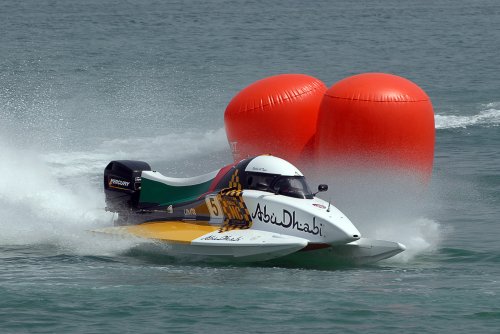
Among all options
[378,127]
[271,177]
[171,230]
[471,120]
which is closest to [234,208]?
[271,177]

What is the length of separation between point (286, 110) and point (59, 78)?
57.1 ft

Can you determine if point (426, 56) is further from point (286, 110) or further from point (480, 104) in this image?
point (286, 110)

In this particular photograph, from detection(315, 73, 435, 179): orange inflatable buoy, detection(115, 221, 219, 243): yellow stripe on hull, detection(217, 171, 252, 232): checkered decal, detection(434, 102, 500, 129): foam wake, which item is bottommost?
detection(115, 221, 219, 243): yellow stripe on hull

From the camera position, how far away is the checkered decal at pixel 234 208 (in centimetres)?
1483

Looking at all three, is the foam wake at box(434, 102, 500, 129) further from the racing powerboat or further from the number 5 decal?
the number 5 decal

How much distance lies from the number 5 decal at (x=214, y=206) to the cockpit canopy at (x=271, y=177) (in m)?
0.28

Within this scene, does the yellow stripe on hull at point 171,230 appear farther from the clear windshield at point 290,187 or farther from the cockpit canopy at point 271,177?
the clear windshield at point 290,187

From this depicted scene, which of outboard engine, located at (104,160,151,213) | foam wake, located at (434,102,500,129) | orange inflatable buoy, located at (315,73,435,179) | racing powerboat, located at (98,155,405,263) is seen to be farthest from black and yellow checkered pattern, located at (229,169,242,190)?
foam wake, located at (434,102,500,129)

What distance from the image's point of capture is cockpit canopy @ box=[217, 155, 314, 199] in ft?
48.2

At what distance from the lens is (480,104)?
96.6 ft

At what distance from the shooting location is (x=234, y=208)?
1494 centimetres

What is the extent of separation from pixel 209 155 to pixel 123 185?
7624 mm

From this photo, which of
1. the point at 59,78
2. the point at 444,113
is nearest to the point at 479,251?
the point at 444,113

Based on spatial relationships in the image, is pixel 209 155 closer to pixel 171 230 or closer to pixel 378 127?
pixel 378 127
